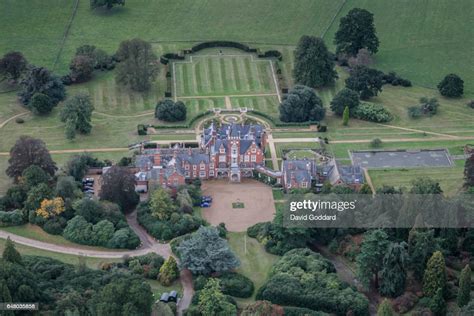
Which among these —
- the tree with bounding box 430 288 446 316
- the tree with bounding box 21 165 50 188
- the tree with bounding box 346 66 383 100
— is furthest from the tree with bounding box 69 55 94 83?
the tree with bounding box 430 288 446 316

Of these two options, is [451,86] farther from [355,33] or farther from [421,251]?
[421,251]

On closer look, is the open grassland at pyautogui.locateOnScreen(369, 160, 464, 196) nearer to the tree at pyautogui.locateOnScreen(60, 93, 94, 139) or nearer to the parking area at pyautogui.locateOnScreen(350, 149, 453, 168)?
the parking area at pyautogui.locateOnScreen(350, 149, 453, 168)

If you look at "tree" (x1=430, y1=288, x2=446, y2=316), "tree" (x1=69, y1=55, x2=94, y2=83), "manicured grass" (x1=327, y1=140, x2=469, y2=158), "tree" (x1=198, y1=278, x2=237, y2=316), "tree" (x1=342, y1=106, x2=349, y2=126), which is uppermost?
"tree" (x1=69, y1=55, x2=94, y2=83)

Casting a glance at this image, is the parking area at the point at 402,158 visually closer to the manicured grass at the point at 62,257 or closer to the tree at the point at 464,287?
the tree at the point at 464,287

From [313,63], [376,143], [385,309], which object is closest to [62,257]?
[385,309]

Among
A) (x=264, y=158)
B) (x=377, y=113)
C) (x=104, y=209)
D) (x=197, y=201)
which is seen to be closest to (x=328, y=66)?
(x=377, y=113)

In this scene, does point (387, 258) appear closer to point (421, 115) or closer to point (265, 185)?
point (265, 185)
